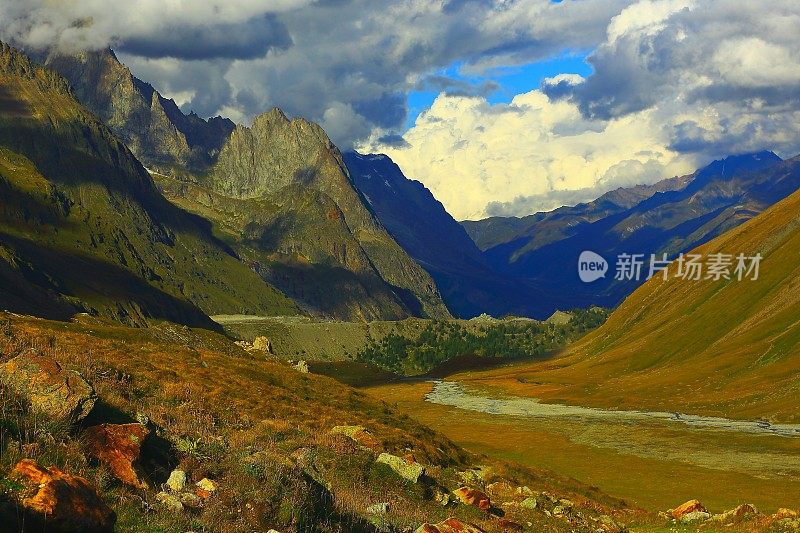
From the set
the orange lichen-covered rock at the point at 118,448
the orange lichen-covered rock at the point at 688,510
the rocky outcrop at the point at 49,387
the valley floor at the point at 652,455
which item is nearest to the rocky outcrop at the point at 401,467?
the orange lichen-covered rock at the point at 118,448

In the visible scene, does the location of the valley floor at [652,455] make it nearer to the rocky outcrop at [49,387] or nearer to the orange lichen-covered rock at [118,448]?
the orange lichen-covered rock at [118,448]

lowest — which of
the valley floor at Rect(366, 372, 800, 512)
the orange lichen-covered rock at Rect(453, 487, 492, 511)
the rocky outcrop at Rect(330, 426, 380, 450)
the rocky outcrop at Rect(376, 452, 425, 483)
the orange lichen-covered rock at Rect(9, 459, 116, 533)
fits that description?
the valley floor at Rect(366, 372, 800, 512)

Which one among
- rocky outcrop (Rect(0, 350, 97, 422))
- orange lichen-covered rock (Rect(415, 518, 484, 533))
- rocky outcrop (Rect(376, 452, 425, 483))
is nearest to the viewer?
orange lichen-covered rock (Rect(415, 518, 484, 533))

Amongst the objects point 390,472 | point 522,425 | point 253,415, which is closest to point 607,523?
point 390,472

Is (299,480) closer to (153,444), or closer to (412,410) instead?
(153,444)

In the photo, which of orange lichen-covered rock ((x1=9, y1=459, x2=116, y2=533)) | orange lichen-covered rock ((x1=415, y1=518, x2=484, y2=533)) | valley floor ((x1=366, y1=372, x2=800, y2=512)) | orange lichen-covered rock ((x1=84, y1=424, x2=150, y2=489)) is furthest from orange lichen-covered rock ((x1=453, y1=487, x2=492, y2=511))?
valley floor ((x1=366, y1=372, x2=800, y2=512))

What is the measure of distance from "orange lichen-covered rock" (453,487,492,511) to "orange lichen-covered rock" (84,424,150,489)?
16974mm

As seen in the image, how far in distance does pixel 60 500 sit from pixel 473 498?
74.5ft

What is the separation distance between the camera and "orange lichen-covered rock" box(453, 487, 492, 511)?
111 feet

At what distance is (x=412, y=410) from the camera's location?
177750 millimetres

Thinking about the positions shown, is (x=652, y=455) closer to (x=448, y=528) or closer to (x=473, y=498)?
(x=473, y=498)

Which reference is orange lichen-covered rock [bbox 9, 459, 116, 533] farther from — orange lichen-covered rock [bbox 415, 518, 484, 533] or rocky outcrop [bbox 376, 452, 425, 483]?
rocky outcrop [bbox 376, 452, 425, 483]

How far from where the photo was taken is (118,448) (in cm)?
1950

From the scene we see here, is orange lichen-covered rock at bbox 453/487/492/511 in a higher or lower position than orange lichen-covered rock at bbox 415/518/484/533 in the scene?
lower
